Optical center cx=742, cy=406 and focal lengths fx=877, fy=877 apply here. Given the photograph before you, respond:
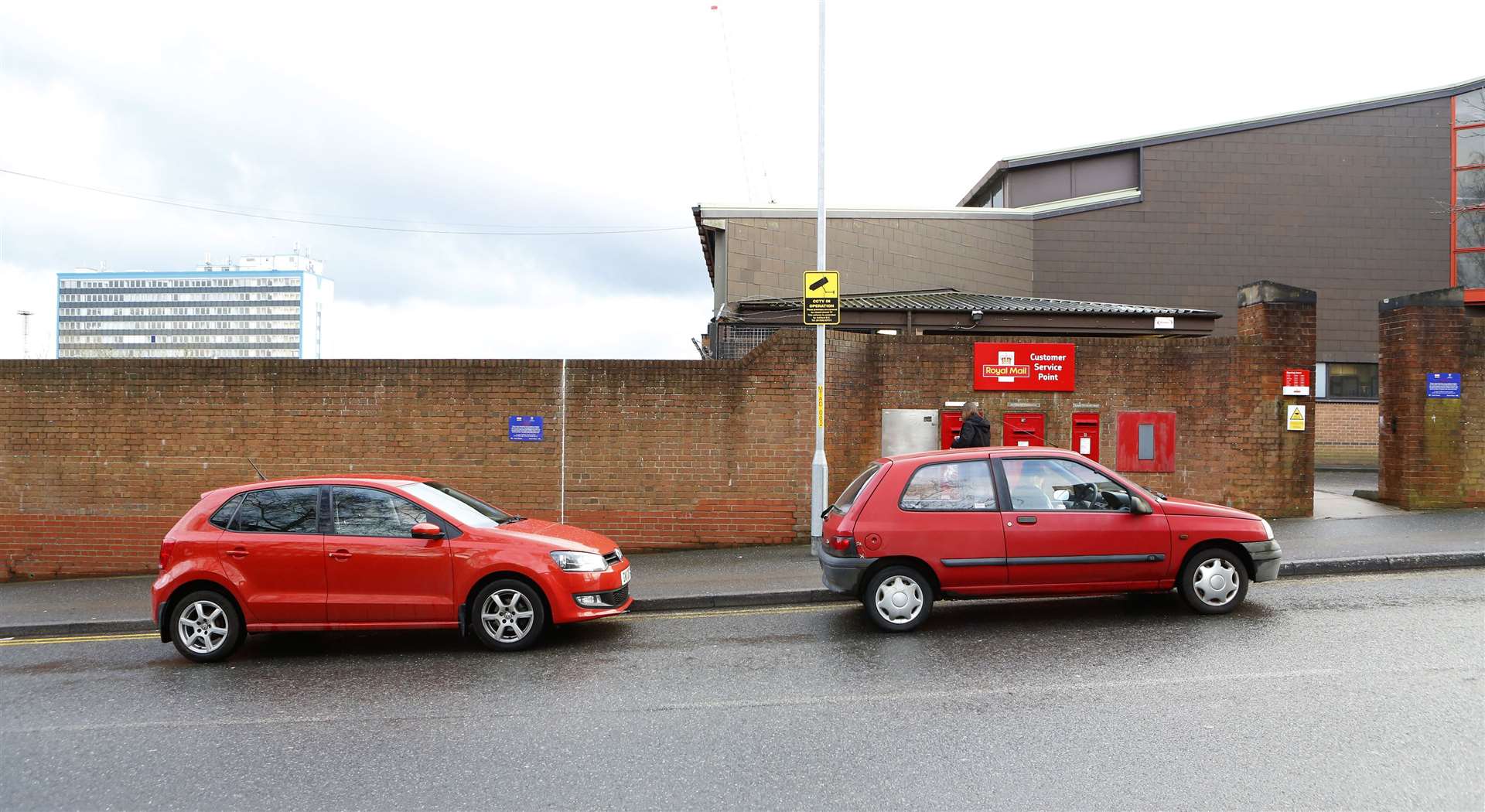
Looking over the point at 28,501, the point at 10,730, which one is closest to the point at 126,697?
the point at 10,730

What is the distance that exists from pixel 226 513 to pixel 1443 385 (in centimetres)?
1574

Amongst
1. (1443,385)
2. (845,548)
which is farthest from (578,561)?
(1443,385)

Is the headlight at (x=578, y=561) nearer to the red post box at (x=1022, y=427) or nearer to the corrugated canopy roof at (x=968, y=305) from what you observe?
the red post box at (x=1022, y=427)

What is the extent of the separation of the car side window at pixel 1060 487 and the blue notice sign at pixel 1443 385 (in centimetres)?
887

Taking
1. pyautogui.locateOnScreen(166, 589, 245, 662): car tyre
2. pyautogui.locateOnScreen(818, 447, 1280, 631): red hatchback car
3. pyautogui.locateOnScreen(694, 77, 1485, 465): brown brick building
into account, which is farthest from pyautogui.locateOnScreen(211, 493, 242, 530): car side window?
pyautogui.locateOnScreen(694, 77, 1485, 465): brown brick building

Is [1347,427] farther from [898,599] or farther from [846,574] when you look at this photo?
[846,574]

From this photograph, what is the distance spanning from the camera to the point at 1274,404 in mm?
12617

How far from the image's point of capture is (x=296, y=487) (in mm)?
7457

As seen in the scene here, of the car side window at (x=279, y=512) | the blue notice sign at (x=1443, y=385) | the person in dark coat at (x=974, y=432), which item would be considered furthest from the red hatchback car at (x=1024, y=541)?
the blue notice sign at (x=1443, y=385)

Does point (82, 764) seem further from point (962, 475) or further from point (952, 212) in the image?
point (952, 212)

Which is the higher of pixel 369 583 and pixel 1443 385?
pixel 1443 385

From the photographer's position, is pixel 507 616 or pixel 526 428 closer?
Answer: pixel 507 616

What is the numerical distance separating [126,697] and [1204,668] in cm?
750

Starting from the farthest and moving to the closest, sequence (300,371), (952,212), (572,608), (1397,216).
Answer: (1397,216) → (952,212) → (300,371) → (572,608)
